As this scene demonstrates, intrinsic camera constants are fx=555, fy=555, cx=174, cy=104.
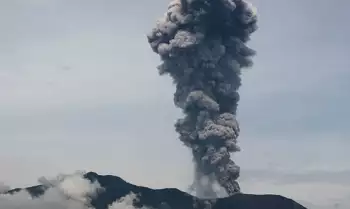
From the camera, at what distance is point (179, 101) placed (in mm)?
82562

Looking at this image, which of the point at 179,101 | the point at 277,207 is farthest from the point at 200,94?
the point at 277,207

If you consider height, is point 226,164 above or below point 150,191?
below

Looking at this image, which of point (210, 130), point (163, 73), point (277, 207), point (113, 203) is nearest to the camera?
point (210, 130)

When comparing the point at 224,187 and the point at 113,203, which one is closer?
the point at 224,187

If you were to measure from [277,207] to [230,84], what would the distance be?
106m

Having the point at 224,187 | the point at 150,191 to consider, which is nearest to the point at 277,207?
the point at 150,191

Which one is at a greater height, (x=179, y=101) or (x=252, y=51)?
(x=252, y=51)

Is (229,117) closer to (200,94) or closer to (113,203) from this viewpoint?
(200,94)

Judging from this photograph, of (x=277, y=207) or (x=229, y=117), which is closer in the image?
(x=229, y=117)

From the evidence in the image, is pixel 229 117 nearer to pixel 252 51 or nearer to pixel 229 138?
pixel 229 138

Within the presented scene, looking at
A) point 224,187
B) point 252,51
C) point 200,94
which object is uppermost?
point 252,51

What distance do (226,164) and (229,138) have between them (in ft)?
12.9

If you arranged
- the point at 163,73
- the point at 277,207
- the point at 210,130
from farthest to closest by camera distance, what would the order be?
the point at 277,207
the point at 163,73
the point at 210,130

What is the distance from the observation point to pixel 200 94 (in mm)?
79062
